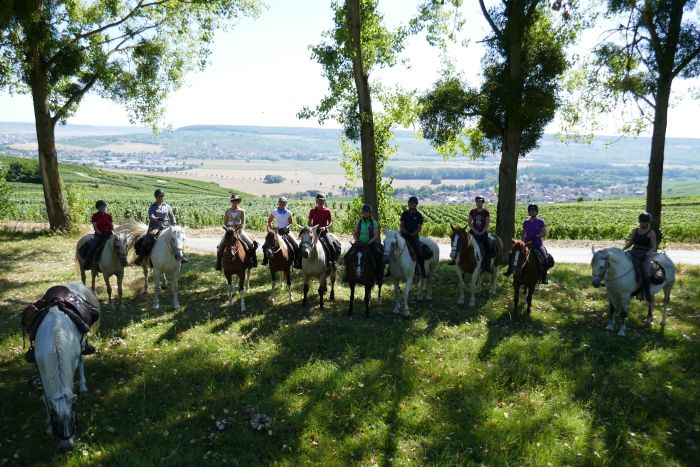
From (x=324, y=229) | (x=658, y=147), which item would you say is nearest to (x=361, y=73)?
(x=324, y=229)

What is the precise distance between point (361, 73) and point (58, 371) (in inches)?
521

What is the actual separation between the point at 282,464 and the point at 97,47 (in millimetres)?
21321

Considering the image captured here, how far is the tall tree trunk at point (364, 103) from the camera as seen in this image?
1562 cm

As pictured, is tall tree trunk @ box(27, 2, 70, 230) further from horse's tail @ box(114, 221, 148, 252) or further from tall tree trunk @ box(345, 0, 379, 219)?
tall tree trunk @ box(345, 0, 379, 219)

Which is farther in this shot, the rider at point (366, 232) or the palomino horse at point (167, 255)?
the rider at point (366, 232)

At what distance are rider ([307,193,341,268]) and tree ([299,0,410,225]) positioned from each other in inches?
151

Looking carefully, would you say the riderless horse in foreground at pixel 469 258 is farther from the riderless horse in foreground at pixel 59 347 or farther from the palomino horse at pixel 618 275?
the riderless horse in foreground at pixel 59 347

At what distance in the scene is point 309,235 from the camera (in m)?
12.3

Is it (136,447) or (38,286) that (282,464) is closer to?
(136,447)

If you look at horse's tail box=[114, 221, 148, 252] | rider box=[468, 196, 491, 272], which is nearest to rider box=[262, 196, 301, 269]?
horse's tail box=[114, 221, 148, 252]

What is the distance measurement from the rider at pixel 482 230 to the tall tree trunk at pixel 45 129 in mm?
17774

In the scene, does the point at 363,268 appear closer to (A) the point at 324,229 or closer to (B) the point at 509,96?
(A) the point at 324,229

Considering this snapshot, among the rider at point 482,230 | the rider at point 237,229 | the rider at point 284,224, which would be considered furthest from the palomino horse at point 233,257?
the rider at point 482,230

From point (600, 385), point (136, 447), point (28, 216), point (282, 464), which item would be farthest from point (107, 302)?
point (28, 216)
